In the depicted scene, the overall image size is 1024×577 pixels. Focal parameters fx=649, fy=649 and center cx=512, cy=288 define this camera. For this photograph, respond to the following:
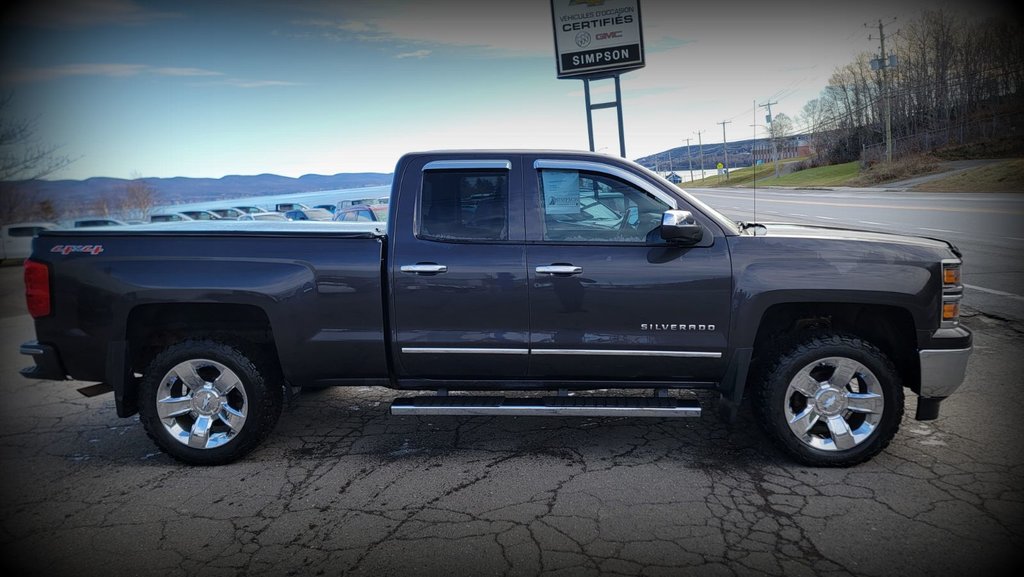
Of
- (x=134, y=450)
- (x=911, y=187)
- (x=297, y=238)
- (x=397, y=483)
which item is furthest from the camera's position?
(x=911, y=187)

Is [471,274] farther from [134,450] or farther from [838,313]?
[134,450]

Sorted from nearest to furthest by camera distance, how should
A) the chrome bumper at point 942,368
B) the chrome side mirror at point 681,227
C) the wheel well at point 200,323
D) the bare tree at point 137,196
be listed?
the chrome side mirror at point 681,227 < the chrome bumper at point 942,368 < the wheel well at point 200,323 < the bare tree at point 137,196

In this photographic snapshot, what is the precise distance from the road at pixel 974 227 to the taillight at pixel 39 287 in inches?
194

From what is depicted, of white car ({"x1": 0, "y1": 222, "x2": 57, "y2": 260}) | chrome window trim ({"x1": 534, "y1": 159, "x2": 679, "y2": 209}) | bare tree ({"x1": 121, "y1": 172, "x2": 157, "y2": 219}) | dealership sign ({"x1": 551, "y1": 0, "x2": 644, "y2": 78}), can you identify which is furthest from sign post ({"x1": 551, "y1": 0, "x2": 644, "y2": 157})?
bare tree ({"x1": 121, "y1": 172, "x2": 157, "y2": 219})

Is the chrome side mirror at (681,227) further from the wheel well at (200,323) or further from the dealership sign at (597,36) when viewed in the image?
the dealership sign at (597,36)

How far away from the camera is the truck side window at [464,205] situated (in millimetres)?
4102

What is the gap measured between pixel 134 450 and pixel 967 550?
4958mm

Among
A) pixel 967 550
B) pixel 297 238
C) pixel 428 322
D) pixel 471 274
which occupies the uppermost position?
pixel 297 238

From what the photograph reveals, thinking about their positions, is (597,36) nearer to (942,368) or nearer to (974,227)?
(974,227)

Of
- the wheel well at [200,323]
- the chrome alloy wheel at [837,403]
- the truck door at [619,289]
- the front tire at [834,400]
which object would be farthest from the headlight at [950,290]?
the wheel well at [200,323]

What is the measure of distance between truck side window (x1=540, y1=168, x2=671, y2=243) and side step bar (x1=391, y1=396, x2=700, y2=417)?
41.0 inches

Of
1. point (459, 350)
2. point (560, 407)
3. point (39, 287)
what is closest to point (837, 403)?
point (560, 407)

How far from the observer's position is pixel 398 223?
13.5 ft

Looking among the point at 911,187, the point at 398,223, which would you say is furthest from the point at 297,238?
the point at 911,187
